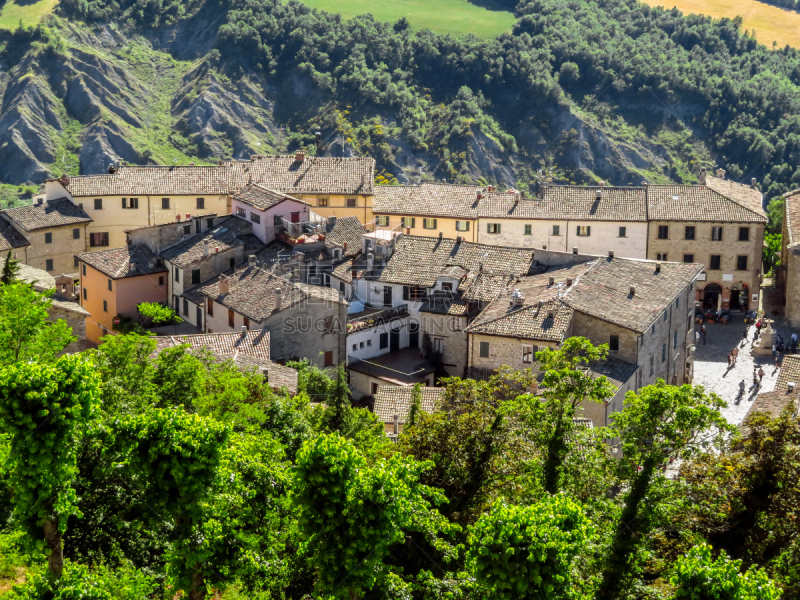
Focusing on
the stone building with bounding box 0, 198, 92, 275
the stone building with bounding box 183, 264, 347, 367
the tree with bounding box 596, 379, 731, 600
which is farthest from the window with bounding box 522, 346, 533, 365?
the stone building with bounding box 0, 198, 92, 275

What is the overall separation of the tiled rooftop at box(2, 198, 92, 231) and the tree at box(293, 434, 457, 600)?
51.5 metres

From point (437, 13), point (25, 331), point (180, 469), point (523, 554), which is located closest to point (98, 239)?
point (25, 331)

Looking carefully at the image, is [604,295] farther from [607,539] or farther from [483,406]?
[607,539]

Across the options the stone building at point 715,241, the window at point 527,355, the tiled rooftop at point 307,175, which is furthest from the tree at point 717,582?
the tiled rooftop at point 307,175

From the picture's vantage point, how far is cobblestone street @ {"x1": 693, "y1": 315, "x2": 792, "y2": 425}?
6606 centimetres

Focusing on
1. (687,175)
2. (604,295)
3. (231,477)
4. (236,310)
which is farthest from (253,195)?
(687,175)

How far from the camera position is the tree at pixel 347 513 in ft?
Result: 95.9

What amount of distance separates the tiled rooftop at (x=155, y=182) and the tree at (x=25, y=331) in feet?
109

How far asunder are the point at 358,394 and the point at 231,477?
32.3 m

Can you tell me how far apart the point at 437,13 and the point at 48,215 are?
322 ft

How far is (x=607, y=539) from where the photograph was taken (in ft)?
107

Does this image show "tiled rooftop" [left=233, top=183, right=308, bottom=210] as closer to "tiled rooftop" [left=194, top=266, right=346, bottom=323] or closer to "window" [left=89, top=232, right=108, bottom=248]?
"tiled rooftop" [left=194, top=266, right=346, bottom=323]

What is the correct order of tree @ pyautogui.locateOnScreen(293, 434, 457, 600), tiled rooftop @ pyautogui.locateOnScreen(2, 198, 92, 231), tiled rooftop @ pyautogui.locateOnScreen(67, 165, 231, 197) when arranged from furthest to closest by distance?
tiled rooftop @ pyautogui.locateOnScreen(67, 165, 231, 197), tiled rooftop @ pyautogui.locateOnScreen(2, 198, 92, 231), tree @ pyautogui.locateOnScreen(293, 434, 457, 600)

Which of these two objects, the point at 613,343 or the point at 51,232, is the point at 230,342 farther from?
the point at 51,232
